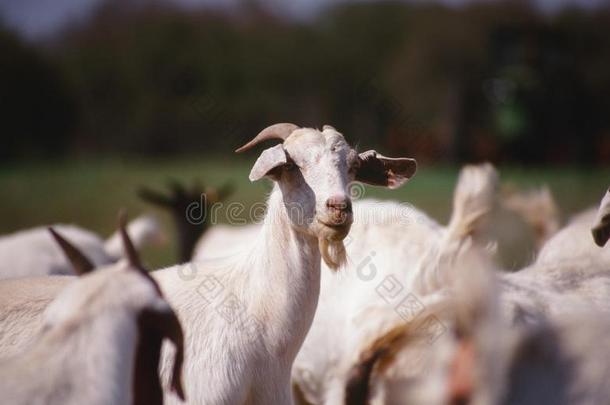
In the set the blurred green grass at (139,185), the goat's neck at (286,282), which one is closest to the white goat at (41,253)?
the goat's neck at (286,282)

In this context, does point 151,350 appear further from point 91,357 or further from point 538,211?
point 538,211

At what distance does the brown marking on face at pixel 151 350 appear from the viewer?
3543 mm

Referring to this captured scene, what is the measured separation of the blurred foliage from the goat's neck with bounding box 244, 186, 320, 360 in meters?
11.3

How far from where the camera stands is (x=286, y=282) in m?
Result: 4.59

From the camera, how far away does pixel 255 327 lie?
4.51 metres

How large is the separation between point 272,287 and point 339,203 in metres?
0.67

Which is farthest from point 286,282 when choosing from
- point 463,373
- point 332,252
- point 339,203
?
point 463,373

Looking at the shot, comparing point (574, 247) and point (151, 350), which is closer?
point (151, 350)

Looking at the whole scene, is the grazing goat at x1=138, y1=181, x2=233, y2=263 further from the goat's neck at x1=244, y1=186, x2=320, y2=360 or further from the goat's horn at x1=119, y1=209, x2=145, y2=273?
the goat's horn at x1=119, y1=209, x2=145, y2=273

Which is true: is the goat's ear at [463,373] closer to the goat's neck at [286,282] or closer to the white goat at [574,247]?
the goat's neck at [286,282]

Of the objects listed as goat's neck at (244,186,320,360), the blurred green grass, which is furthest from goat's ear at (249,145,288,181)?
the blurred green grass

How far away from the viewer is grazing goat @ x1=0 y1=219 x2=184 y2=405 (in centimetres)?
327

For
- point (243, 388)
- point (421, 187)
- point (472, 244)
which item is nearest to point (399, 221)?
point (472, 244)

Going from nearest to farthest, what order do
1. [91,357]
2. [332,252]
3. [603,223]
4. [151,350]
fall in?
[91,357] < [151,350] < [332,252] < [603,223]
